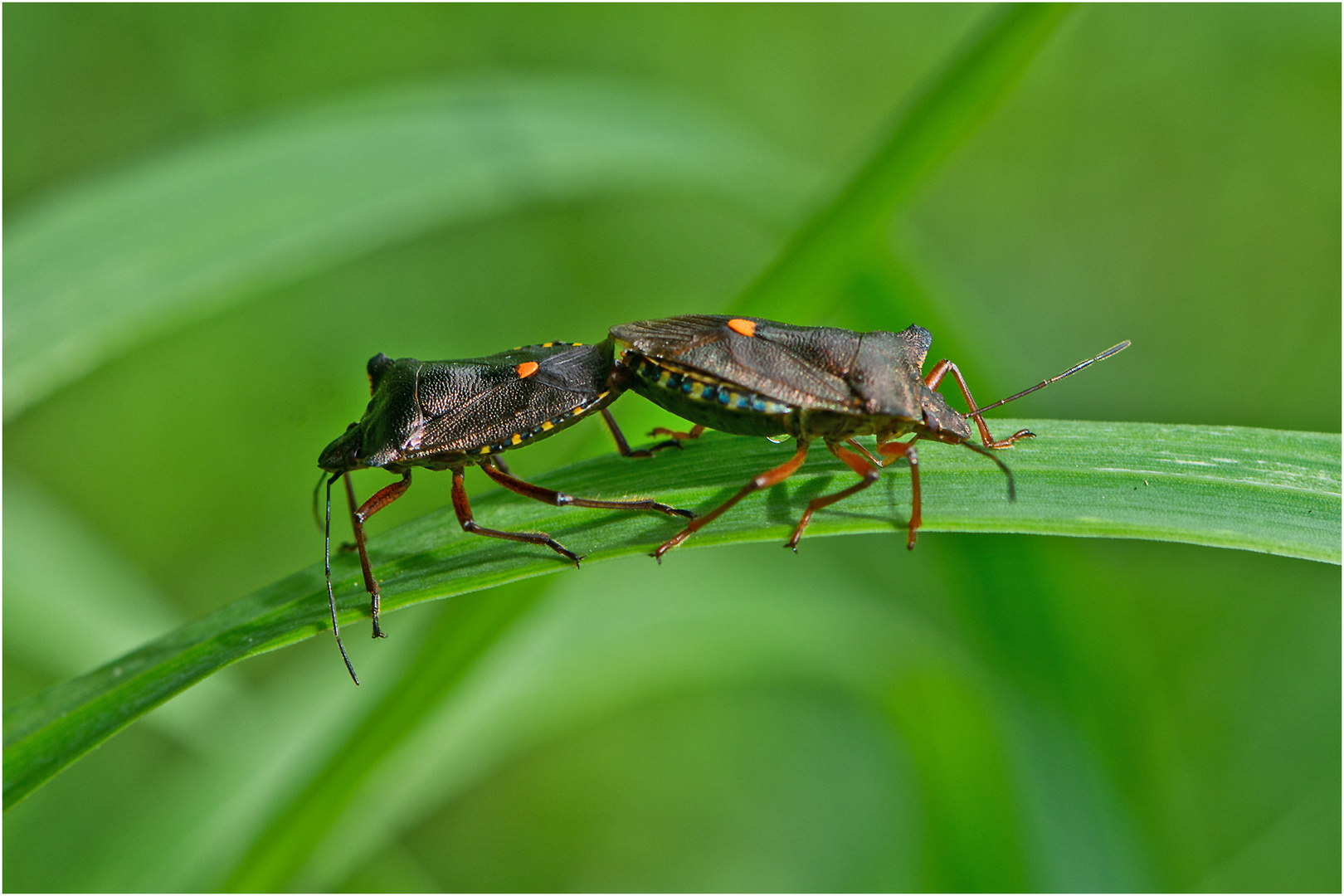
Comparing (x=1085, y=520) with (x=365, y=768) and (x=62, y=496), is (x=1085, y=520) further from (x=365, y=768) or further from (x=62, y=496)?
(x=62, y=496)

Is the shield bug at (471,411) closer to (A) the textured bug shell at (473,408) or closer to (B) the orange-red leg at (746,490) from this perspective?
→ (A) the textured bug shell at (473,408)

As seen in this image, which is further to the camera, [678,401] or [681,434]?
[681,434]

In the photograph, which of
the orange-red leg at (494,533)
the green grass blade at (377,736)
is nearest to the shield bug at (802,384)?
the orange-red leg at (494,533)

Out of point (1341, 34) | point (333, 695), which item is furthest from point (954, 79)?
point (1341, 34)

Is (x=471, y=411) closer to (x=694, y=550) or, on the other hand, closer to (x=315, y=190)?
(x=315, y=190)

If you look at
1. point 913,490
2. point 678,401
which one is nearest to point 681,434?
point 678,401

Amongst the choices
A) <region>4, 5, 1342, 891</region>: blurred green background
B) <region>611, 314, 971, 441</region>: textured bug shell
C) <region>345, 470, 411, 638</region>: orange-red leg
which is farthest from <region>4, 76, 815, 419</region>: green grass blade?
<region>611, 314, 971, 441</region>: textured bug shell
